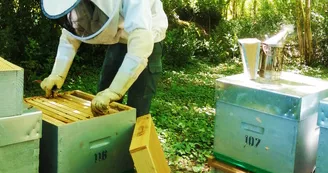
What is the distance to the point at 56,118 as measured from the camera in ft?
5.47

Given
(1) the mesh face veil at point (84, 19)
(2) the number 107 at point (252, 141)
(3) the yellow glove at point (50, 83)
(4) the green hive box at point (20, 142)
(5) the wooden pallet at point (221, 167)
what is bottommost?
(5) the wooden pallet at point (221, 167)

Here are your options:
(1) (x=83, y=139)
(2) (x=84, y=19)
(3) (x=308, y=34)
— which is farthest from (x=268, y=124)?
(3) (x=308, y=34)

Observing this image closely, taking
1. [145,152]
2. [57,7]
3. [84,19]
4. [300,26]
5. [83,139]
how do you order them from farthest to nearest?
[300,26], [84,19], [57,7], [83,139], [145,152]

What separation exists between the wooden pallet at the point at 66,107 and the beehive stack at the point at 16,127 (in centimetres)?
15

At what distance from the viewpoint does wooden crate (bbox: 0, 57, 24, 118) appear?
4.07 feet

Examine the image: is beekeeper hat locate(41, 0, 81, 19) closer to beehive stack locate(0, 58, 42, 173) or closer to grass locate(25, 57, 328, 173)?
beehive stack locate(0, 58, 42, 173)

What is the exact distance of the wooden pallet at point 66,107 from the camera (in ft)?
5.45

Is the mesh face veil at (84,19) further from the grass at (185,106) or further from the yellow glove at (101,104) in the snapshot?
the grass at (185,106)

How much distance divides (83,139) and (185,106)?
354 centimetres

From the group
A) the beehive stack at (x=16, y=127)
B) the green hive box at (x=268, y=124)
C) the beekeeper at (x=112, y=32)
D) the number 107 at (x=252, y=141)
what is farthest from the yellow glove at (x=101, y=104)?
the number 107 at (x=252, y=141)

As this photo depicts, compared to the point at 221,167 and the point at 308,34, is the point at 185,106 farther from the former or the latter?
the point at 308,34

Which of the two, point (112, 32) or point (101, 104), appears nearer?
point (101, 104)

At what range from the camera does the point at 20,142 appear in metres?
1.36

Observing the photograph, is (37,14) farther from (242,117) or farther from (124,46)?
(242,117)
